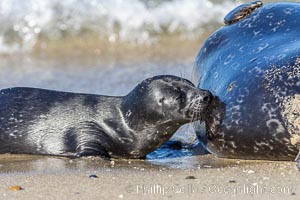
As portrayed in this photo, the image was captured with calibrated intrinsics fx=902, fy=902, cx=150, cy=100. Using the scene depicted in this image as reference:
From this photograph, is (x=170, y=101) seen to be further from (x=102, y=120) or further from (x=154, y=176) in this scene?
(x=154, y=176)

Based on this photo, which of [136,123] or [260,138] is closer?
[260,138]

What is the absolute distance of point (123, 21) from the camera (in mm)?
13156

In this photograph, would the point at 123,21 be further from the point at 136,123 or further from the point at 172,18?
the point at 136,123

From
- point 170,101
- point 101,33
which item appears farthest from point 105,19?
point 170,101

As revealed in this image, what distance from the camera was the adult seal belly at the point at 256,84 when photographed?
566 cm

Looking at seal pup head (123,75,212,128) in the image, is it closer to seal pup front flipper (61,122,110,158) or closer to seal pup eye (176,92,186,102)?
seal pup eye (176,92,186,102)

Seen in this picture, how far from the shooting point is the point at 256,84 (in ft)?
19.4

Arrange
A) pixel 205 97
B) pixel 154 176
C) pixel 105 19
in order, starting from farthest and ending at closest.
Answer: pixel 105 19, pixel 205 97, pixel 154 176

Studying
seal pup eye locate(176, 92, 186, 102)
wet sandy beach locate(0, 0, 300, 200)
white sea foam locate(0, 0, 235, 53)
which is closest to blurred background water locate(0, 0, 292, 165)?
white sea foam locate(0, 0, 235, 53)

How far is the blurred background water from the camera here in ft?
37.2

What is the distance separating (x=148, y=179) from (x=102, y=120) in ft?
4.42

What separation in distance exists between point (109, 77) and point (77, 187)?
16.9 ft

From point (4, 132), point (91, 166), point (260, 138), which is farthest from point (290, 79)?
point (4, 132)

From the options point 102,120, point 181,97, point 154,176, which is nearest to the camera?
point 154,176
